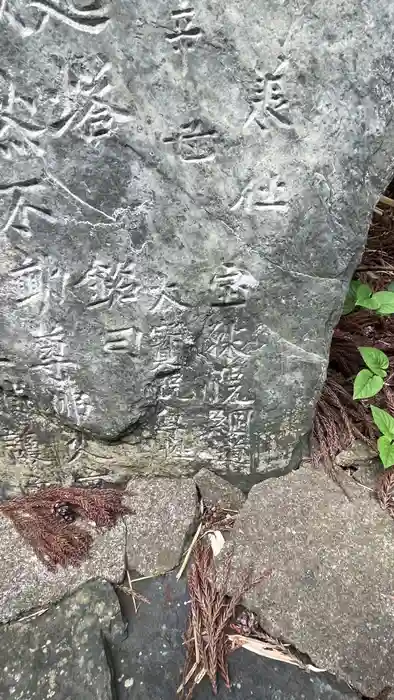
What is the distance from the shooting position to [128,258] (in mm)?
1697

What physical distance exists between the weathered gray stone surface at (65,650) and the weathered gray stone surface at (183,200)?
59cm

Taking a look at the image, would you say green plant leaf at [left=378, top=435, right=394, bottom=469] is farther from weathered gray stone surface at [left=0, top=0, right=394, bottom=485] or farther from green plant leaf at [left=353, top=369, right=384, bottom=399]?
weathered gray stone surface at [left=0, top=0, right=394, bottom=485]

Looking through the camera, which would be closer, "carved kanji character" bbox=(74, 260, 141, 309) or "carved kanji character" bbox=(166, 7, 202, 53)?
"carved kanji character" bbox=(166, 7, 202, 53)

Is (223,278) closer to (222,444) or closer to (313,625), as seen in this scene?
(222,444)

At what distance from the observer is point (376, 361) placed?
2.20 metres

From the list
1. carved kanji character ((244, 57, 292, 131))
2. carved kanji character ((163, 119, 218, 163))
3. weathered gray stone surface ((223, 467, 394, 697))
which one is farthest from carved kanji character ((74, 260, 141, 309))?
weathered gray stone surface ((223, 467, 394, 697))

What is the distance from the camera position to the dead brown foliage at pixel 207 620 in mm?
1683

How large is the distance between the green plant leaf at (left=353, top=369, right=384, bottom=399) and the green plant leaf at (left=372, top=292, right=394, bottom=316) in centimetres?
30

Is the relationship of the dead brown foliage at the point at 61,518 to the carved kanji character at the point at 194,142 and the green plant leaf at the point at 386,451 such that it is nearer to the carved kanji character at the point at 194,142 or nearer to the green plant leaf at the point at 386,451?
the green plant leaf at the point at 386,451

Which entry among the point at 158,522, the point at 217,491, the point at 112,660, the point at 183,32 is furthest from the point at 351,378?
the point at 183,32

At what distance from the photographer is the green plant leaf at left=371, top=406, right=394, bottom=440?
215cm

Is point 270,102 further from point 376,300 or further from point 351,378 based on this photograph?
point 351,378

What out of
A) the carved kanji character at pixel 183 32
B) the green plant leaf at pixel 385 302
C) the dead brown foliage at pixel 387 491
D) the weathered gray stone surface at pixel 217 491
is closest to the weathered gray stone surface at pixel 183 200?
the carved kanji character at pixel 183 32

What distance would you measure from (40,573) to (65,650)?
0.30 metres
